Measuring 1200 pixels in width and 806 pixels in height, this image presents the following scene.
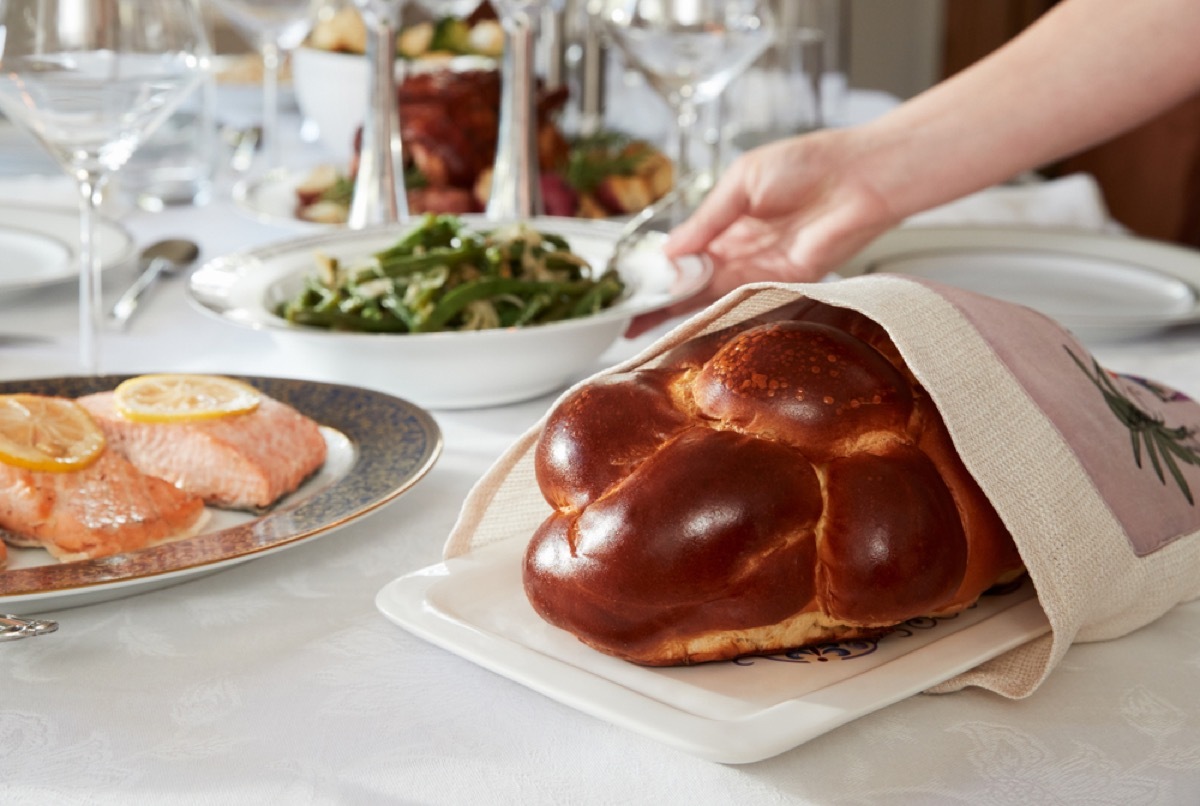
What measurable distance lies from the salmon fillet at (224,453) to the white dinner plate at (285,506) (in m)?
0.02

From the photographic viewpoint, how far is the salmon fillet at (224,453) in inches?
36.7

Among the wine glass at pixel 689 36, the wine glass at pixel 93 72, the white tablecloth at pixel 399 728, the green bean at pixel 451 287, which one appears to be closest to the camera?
the white tablecloth at pixel 399 728

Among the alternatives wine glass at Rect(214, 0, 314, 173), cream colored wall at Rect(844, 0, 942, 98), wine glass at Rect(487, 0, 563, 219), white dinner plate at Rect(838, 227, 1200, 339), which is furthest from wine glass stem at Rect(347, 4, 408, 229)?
cream colored wall at Rect(844, 0, 942, 98)

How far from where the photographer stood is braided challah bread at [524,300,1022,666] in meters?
0.69

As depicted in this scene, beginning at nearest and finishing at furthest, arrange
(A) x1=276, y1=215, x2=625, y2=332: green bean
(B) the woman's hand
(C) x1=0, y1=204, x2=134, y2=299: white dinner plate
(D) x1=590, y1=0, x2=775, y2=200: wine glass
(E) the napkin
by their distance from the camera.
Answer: (A) x1=276, y1=215, x2=625, y2=332: green bean → (B) the woman's hand → (C) x1=0, y1=204, x2=134, y2=299: white dinner plate → (D) x1=590, y1=0, x2=775, y2=200: wine glass → (E) the napkin

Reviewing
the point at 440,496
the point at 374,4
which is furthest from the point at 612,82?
the point at 440,496

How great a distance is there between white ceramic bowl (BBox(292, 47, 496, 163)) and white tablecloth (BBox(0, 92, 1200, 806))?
1.47 meters

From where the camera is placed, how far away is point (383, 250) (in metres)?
1.44

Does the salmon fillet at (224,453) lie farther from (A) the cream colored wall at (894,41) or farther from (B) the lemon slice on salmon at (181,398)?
(A) the cream colored wall at (894,41)

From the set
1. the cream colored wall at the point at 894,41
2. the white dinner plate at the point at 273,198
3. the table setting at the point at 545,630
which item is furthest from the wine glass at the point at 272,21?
the cream colored wall at the point at 894,41

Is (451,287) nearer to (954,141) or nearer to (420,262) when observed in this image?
(420,262)

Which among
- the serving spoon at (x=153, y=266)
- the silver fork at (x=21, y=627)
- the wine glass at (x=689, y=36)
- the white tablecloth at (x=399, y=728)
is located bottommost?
the white tablecloth at (x=399, y=728)

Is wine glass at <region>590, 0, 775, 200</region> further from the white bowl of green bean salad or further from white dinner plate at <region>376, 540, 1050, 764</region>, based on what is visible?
white dinner plate at <region>376, 540, 1050, 764</region>

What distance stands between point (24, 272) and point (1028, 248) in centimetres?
130
